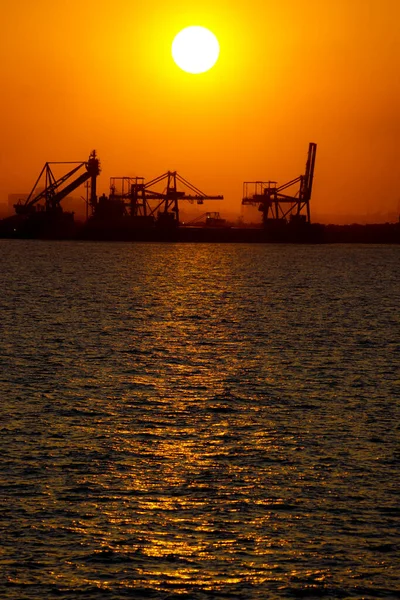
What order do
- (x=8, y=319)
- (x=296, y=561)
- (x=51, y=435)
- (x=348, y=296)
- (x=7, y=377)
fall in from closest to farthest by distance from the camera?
(x=296, y=561) < (x=51, y=435) < (x=7, y=377) < (x=8, y=319) < (x=348, y=296)

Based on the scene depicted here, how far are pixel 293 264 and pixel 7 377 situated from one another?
462 ft

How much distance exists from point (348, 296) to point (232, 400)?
64.7 m

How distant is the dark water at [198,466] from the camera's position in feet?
55.4

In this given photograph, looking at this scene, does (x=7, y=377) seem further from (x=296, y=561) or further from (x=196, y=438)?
(x=296, y=561)

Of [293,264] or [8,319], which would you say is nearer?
[8,319]

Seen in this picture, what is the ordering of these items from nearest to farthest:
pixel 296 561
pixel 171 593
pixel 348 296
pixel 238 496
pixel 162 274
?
pixel 171 593, pixel 296 561, pixel 238 496, pixel 348 296, pixel 162 274

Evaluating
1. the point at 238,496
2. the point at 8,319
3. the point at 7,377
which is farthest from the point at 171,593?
the point at 8,319

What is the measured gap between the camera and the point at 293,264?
17600 centimetres

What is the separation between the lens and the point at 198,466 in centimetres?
2373

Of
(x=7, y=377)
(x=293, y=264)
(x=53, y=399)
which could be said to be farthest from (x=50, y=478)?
(x=293, y=264)

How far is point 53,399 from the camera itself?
32719 mm

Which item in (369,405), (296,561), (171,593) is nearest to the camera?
(171,593)

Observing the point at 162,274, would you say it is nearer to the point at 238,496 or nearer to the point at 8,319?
the point at 8,319

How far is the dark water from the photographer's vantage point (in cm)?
1688
